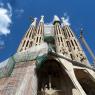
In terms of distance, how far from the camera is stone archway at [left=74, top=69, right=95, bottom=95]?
1836 centimetres

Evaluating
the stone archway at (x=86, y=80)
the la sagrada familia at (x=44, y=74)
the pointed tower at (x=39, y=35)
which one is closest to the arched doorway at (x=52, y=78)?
the la sagrada familia at (x=44, y=74)

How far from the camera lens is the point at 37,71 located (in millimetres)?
17391

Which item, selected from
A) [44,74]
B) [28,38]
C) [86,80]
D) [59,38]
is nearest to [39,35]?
[28,38]

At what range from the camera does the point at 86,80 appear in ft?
62.2

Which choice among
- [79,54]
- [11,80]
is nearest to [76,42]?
[79,54]

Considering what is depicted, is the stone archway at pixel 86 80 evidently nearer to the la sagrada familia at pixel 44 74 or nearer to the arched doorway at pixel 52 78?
the la sagrada familia at pixel 44 74

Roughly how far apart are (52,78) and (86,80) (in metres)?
2.37

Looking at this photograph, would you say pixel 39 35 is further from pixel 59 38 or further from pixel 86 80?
pixel 86 80

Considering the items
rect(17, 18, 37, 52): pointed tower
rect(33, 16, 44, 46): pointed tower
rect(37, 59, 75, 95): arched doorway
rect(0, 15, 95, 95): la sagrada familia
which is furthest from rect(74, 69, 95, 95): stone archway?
rect(33, 16, 44, 46): pointed tower

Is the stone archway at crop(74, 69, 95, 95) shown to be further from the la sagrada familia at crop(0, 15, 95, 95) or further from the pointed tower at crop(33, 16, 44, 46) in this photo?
the pointed tower at crop(33, 16, 44, 46)

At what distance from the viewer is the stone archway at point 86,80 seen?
60.2 ft

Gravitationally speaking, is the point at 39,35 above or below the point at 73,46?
above

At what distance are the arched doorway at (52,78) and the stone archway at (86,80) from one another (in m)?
1.03

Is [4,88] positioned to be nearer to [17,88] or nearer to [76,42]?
[17,88]
